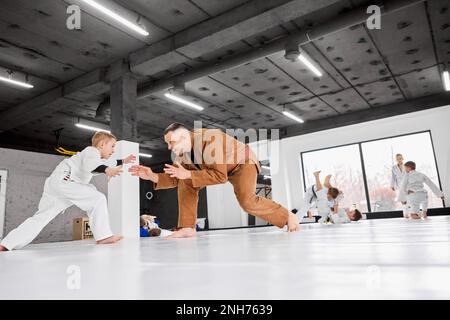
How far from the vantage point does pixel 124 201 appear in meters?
6.09

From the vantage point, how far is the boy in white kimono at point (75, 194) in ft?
8.89

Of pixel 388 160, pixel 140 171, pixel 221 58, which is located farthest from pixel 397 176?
pixel 140 171

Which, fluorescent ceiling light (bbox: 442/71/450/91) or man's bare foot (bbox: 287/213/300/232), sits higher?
fluorescent ceiling light (bbox: 442/71/450/91)

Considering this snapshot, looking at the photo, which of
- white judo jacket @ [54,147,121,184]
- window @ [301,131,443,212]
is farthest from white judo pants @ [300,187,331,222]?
white judo jacket @ [54,147,121,184]

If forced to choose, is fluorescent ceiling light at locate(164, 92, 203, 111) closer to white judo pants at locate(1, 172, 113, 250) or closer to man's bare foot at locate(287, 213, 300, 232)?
white judo pants at locate(1, 172, 113, 250)

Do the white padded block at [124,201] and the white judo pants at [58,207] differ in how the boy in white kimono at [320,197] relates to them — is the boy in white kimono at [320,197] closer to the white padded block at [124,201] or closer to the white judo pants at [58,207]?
the white padded block at [124,201]

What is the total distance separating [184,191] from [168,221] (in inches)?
487

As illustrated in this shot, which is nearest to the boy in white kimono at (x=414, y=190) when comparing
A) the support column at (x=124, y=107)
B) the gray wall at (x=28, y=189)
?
the support column at (x=124, y=107)

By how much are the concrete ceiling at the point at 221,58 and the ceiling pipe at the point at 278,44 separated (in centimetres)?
15

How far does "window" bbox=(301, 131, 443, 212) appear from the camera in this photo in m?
9.78

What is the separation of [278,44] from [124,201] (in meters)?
4.24

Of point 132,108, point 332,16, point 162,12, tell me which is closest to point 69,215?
point 132,108
